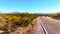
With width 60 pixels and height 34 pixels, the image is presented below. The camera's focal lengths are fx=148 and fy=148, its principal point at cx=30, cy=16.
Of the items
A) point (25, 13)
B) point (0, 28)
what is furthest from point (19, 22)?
point (25, 13)

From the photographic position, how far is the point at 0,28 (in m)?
21.0

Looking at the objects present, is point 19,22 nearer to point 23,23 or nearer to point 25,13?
point 23,23

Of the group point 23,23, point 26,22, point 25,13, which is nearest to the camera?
point 23,23

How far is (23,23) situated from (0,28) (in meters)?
8.25

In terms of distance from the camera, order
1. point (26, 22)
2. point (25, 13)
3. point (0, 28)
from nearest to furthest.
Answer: point (0, 28), point (26, 22), point (25, 13)

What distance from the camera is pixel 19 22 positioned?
96.3 feet

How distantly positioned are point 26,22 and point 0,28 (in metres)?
10.4

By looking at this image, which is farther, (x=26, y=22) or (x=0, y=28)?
(x=26, y=22)

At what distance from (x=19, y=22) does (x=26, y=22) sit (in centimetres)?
200

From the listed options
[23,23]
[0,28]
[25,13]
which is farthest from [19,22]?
[25,13]

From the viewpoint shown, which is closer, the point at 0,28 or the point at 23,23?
the point at 0,28

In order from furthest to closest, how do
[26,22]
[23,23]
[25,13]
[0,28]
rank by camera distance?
[25,13]
[26,22]
[23,23]
[0,28]

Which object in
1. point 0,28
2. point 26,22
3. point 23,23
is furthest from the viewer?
point 26,22

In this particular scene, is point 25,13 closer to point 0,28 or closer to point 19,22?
point 19,22
